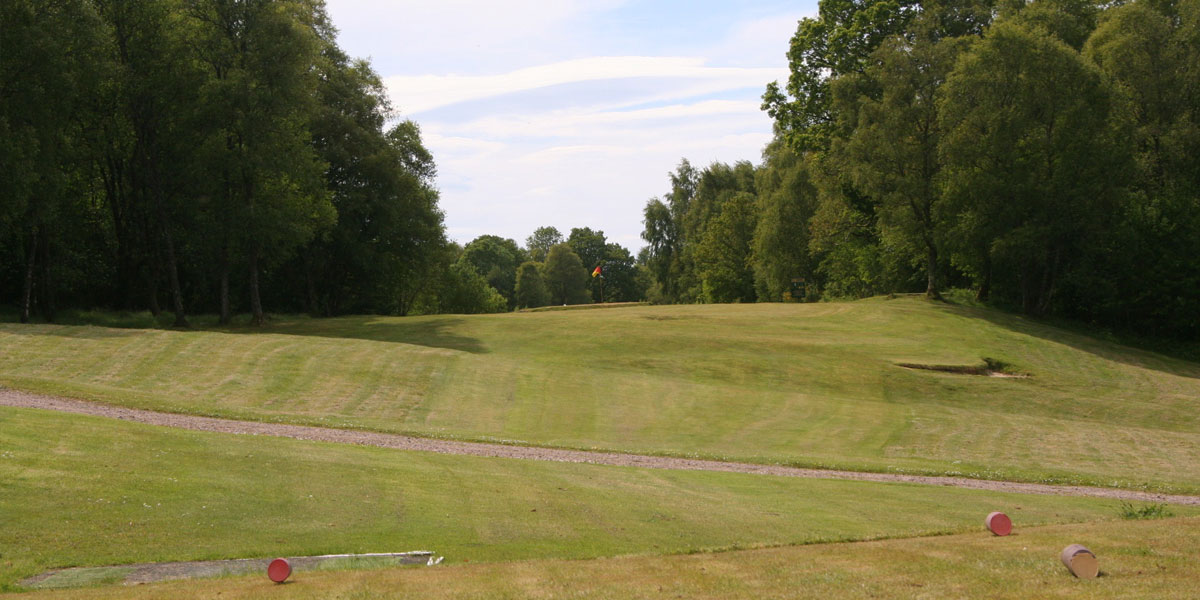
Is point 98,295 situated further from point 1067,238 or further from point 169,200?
point 1067,238

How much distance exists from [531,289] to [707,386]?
115m

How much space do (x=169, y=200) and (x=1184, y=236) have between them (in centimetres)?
5868

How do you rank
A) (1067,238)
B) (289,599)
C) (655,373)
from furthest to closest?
(1067,238)
(655,373)
(289,599)

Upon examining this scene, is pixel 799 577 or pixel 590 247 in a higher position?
pixel 590 247

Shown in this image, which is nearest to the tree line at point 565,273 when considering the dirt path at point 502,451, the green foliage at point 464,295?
the green foliage at point 464,295

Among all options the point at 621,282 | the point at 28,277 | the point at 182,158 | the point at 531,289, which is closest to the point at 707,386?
the point at 182,158

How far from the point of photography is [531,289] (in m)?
148

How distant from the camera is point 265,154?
147 ft

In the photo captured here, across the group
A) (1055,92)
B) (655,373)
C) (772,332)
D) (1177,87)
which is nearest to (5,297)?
(655,373)

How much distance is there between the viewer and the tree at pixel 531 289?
148 m

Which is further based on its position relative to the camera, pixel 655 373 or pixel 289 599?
pixel 655 373

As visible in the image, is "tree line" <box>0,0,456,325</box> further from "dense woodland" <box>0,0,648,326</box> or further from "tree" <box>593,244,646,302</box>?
"tree" <box>593,244,646,302</box>

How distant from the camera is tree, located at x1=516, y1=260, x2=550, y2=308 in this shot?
147625 mm

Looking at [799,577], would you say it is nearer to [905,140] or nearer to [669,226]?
[905,140]
